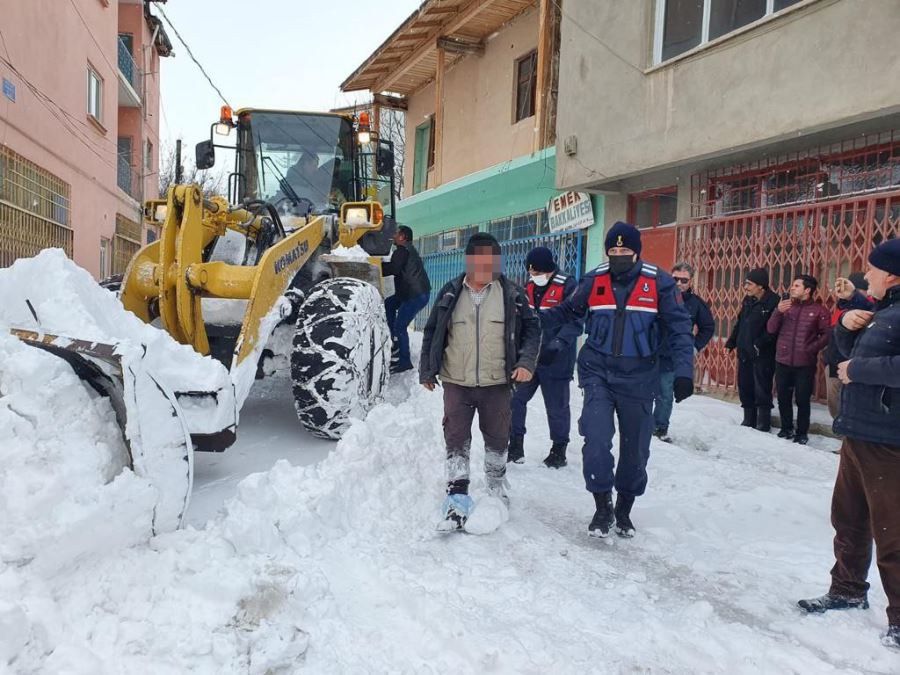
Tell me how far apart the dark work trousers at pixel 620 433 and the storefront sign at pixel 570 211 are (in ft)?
23.8

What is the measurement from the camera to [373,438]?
174 inches

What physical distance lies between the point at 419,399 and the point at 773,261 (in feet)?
14.4

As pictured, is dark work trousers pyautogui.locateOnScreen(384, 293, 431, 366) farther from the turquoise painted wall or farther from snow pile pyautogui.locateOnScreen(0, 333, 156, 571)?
snow pile pyautogui.locateOnScreen(0, 333, 156, 571)

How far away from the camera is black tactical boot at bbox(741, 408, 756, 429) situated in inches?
270

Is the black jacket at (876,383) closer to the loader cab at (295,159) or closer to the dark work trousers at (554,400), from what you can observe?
the dark work trousers at (554,400)

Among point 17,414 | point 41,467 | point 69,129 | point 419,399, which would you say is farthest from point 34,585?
point 69,129

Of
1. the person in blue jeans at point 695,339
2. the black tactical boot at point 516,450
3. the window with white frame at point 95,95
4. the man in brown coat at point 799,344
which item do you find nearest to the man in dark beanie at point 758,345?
the man in brown coat at point 799,344

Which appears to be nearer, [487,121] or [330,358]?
[330,358]

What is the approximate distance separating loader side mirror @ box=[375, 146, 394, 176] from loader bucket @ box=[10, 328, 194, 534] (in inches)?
160

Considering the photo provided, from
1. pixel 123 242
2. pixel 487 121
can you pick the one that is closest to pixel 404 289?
pixel 487 121

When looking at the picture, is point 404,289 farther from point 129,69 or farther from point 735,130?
point 129,69

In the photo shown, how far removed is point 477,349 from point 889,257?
1979mm

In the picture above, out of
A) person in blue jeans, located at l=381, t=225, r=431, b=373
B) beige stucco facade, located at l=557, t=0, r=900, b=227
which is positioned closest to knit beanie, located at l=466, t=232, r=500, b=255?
person in blue jeans, located at l=381, t=225, r=431, b=373

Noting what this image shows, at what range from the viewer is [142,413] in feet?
9.22
